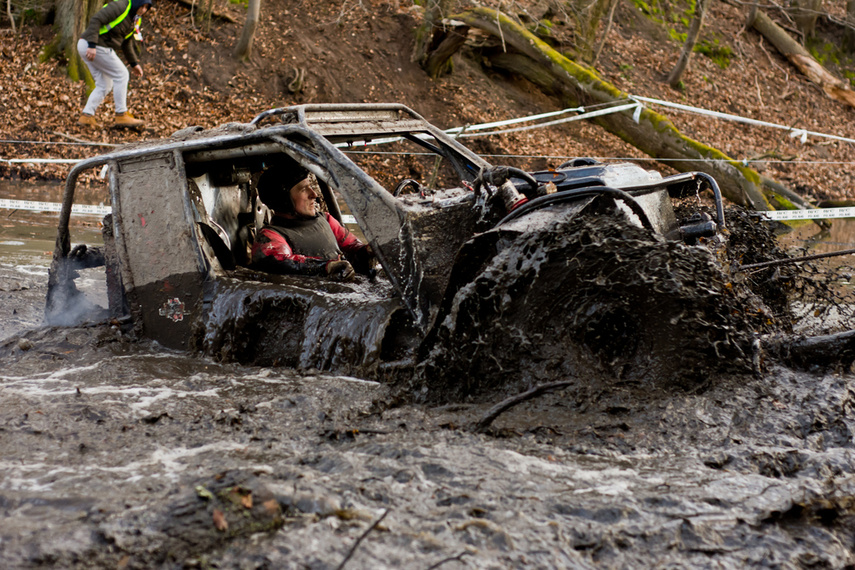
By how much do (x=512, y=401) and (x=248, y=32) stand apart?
485 inches

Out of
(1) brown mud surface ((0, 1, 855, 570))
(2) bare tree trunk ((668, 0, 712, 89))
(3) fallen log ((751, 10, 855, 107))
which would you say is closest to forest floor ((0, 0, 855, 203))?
(2) bare tree trunk ((668, 0, 712, 89))

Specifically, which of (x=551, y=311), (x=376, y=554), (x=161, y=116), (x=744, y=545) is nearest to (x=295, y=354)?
(x=551, y=311)

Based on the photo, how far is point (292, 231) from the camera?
4938 millimetres

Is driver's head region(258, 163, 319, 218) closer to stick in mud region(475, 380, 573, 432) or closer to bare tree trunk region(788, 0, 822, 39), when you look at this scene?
stick in mud region(475, 380, 573, 432)

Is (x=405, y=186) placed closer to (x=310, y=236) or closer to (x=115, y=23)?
(x=310, y=236)

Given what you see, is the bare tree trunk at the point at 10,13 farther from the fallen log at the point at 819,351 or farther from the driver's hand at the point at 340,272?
the fallen log at the point at 819,351

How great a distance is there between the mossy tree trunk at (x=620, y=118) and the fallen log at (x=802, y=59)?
8.97 meters

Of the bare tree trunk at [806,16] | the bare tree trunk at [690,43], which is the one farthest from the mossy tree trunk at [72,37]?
the bare tree trunk at [806,16]

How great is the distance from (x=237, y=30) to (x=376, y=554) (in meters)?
14.4

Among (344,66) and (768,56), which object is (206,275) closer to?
(344,66)

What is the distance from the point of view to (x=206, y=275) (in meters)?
4.32

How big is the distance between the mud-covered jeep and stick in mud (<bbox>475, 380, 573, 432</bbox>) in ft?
0.37

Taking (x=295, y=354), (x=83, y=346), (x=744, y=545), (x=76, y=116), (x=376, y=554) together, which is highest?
(x=744, y=545)

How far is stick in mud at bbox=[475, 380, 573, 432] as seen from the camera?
3.17 m
